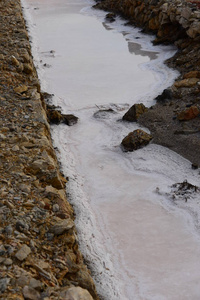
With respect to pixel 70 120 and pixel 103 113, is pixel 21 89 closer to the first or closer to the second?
pixel 70 120

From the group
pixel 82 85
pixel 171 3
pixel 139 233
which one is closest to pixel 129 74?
pixel 82 85

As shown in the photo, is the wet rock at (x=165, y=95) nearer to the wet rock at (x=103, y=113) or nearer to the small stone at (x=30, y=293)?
the wet rock at (x=103, y=113)

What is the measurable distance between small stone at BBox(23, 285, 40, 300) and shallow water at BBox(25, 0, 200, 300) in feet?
5.75

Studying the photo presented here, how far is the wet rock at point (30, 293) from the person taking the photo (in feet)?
11.9

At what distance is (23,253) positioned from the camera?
4117mm

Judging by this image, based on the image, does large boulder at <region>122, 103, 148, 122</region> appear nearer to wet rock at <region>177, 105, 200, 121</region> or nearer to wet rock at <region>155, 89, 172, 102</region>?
wet rock at <region>155, 89, 172, 102</region>

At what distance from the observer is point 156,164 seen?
328 inches

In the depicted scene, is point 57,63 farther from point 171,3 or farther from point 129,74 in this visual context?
point 171,3

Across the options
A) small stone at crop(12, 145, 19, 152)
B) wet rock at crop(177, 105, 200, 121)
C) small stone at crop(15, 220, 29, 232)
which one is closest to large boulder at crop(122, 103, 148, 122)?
wet rock at crop(177, 105, 200, 121)

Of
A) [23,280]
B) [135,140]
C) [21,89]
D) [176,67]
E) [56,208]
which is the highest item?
[21,89]

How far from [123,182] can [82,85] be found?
18.4 feet

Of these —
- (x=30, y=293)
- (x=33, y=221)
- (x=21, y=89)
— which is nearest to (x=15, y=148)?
(x=33, y=221)

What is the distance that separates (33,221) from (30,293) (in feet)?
3.63

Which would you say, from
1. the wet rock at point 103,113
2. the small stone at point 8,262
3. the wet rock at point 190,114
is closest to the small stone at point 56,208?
the small stone at point 8,262
